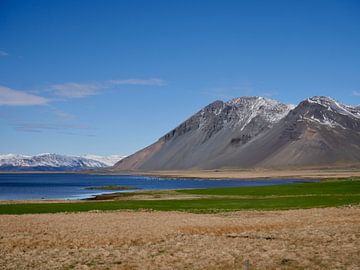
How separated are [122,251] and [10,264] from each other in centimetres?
511

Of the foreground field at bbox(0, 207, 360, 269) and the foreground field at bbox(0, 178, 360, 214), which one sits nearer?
the foreground field at bbox(0, 207, 360, 269)

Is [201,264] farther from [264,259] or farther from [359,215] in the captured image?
[359,215]

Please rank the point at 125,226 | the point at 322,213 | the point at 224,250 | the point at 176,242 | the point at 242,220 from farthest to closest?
the point at 322,213, the point at 242,220, the point at 125,226, the point at 176,242, the point at 224,250

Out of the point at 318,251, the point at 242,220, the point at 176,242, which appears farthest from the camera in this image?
the point at 242,220

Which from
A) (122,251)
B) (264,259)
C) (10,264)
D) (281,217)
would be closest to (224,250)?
(264,259)

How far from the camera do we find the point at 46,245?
82.6 ft

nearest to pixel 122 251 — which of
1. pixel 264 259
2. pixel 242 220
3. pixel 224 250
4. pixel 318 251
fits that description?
pixel 224 250

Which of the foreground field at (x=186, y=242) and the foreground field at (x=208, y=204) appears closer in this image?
the foreground field at (x=186, y=242)

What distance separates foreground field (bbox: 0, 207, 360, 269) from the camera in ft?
62.9

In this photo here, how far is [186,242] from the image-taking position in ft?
81.9

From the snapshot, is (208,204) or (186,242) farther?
(208,204)

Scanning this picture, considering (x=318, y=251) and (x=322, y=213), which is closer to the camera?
(x=318, y=251)

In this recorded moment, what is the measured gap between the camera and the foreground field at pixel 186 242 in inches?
755

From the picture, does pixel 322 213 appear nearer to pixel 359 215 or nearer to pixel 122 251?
pixel 359 215
